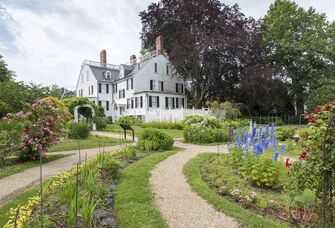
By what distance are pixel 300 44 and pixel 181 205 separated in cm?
2951

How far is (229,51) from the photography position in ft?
80.7

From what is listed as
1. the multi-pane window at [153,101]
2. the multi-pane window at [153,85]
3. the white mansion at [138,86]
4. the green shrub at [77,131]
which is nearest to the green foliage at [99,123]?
the green shrub at [77,131]

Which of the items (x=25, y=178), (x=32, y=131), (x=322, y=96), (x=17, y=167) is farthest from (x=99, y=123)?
(x=322, y=96)

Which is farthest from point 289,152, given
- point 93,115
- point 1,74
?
point 1,74

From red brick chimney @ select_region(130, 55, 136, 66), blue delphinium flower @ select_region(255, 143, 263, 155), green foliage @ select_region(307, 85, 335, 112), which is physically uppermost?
red brick chimney @ select_region(130, 55, 136, 66)

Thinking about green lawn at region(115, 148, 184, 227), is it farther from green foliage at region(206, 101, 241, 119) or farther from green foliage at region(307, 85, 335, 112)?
green foliage at region(307, 85, 335, 112)

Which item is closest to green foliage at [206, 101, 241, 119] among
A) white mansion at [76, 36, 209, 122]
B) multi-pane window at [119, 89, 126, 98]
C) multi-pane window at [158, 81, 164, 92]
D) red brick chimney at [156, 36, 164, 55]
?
white mansion at [76, 36, 209, 122]

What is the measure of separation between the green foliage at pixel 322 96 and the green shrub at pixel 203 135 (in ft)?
51.4

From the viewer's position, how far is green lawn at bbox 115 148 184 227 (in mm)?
3297

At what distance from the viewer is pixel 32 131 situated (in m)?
7.52

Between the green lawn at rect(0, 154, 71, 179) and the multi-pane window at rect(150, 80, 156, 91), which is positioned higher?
the multi-pane window at rect(150, 80, 156, 91)

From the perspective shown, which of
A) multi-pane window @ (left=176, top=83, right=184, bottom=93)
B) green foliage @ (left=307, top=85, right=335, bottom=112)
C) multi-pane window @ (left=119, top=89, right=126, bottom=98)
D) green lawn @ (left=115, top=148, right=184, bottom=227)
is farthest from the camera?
multi-pane window @ (left=176, top=83, right=184, bottom=93)

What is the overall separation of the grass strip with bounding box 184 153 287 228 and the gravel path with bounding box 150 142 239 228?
0.10m

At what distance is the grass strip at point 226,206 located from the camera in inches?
125
